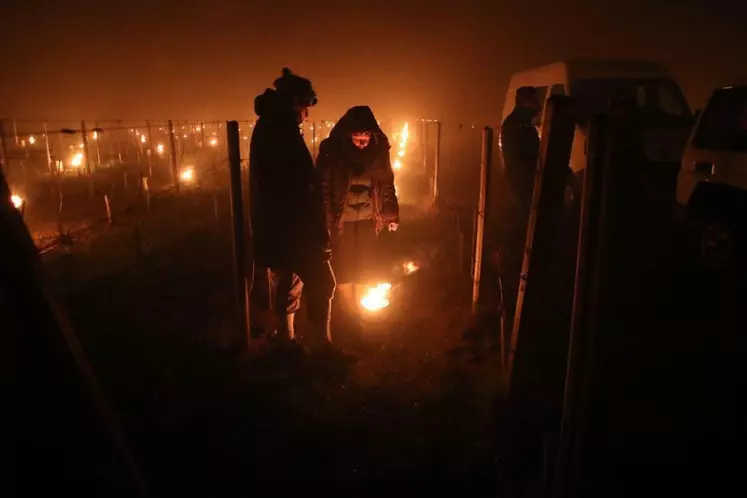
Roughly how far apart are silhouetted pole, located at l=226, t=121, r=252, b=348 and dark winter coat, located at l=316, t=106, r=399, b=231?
839 mm

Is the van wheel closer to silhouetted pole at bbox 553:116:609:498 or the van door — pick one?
the van door

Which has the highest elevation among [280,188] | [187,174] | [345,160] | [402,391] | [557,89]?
[557,89]

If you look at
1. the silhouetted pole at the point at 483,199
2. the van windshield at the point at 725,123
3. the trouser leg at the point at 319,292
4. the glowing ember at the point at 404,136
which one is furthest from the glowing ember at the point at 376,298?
the glowing ember at the point at 404,136

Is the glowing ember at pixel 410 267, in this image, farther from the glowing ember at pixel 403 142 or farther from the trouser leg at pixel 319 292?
the glowing ember at pixel 403 142

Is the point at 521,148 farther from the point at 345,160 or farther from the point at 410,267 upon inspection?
the point at 410,267

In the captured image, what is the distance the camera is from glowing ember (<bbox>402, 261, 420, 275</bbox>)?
6.92 meters

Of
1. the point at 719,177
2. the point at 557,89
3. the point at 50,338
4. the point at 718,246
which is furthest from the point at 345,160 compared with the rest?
the point at 557,89

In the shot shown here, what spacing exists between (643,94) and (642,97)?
56 mm

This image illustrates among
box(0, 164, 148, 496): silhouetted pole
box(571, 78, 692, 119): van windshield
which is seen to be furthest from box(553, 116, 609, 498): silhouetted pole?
box(571, 78, 692, 119): van windshield

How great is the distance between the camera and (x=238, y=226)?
459 cm

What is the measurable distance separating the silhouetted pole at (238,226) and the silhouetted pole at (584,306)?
277 cm

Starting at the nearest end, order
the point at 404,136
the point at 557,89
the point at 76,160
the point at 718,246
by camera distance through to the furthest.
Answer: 1. the point at 718,246
2. the point at 557,89
3. the point at 404,136
4. the point at 76,160

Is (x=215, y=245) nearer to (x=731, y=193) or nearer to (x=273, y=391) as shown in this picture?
(x=273, y=391)

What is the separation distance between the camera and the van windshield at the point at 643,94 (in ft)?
28.1
